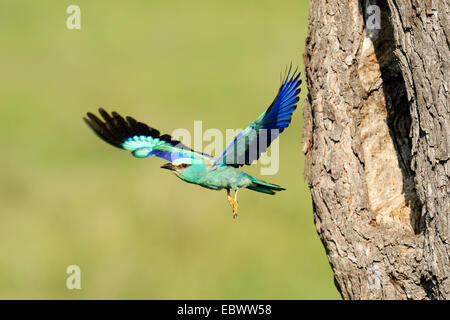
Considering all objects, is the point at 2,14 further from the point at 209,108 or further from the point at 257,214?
the point at 257,214

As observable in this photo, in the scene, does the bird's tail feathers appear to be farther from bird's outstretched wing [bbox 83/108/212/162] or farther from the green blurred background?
the green blurred background

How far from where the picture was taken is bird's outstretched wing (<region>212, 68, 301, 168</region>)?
6989 millimetres

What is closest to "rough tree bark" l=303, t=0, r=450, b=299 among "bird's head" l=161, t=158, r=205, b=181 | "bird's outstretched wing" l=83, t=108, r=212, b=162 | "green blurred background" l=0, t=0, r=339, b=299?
"bird's head" l=161, t=158, r=205, b=181

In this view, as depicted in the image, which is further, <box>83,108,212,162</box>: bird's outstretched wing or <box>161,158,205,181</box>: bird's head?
<box>83,108,212,162</box>: bird's outstretched wing

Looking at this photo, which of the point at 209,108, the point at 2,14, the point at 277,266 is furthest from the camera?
the point at 2,14

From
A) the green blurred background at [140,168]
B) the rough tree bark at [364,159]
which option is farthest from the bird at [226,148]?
the green blurred background at [140,168]

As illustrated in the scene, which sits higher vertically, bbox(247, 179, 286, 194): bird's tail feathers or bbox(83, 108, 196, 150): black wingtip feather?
bbox(83, 108, 196, 150): black wingtip feather

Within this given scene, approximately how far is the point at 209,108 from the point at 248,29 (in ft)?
14.6

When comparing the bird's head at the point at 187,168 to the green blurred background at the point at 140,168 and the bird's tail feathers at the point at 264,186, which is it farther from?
the green blurred background at the point at 140,168

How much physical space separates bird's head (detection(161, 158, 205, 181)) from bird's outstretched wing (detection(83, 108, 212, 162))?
233 millimetres

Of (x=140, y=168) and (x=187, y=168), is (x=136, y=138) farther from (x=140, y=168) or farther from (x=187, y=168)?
(x=140, y=168)

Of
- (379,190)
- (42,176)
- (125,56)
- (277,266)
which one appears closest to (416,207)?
(379,190)

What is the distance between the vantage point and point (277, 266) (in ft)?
46.0

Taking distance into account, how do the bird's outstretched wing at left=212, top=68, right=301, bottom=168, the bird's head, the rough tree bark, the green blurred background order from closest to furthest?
1. the rough tree bark
2. the bird's outstretched wing at left=212, top=68, right=301, bottom=168
3. the bird's head
4. the green blurred background
